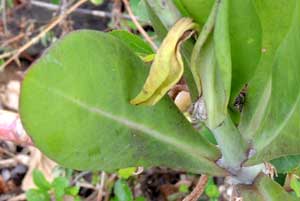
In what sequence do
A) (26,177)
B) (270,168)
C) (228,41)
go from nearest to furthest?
(228,41) → (270,168) → (26,177)

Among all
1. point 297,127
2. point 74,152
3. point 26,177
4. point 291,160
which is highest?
point 74,152

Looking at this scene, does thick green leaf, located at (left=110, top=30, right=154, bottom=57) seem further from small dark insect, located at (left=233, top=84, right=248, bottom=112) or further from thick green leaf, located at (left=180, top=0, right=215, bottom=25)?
thick green leaf, located at (left=180, top=0, right=215, bottom=25)

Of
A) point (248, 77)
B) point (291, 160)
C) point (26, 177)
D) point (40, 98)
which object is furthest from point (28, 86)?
point (26, 177)

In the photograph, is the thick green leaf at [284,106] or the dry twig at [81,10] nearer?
the thick green leaf at [284,106]

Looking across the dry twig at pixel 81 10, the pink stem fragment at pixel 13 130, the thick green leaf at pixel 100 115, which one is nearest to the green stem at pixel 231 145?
the thick green leaf at pixel 100 115

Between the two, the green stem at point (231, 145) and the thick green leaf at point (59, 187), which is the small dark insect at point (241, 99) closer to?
the green stem at point (231, 145)

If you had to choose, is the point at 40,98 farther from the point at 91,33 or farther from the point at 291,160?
the point at 291,160

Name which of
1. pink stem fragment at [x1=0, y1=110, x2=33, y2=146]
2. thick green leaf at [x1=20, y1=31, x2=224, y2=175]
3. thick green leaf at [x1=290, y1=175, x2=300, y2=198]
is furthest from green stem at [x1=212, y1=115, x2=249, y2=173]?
pink stem fragment at [x1=0, y1=110, x2=33, y2=146]
